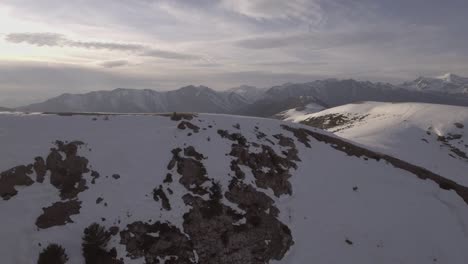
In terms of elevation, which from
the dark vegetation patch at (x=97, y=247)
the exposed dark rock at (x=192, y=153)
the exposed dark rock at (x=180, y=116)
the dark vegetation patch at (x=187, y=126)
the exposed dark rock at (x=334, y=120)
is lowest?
the exposed dark rock at (x=334, y=120)

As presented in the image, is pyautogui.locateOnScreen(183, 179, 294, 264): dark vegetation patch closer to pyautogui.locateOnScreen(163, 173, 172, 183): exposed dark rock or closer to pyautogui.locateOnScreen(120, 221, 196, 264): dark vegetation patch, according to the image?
pyautogui.locateOnScreen(120, 221, 196, 264): dark vegetation patch

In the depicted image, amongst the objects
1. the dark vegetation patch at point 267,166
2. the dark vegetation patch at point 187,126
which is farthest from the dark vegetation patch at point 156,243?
the dark vegetation patch at point 187,126

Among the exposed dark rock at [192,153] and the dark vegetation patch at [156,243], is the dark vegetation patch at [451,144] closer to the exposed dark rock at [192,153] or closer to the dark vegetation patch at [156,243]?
the exposed dark rock at [192,153]

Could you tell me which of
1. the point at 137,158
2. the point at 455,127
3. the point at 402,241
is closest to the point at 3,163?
the point at 137,158

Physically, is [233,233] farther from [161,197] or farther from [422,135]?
[422,135]

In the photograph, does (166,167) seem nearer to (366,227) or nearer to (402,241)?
(366,227)

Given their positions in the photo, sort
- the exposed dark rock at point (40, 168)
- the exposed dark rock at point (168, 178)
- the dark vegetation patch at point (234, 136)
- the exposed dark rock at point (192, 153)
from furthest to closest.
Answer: the dark vegetation patch at point (234, 136), the exposed dark rock at point (192, 153), the exposed dark rock at point (168, 178), the exposed dark rock at point (40, 168)

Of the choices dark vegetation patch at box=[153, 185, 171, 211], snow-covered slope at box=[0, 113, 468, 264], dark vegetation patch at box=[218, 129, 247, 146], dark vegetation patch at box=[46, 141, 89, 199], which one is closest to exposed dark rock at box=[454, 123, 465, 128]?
snow-covered slope at box=[0, 113, 468, 264]
